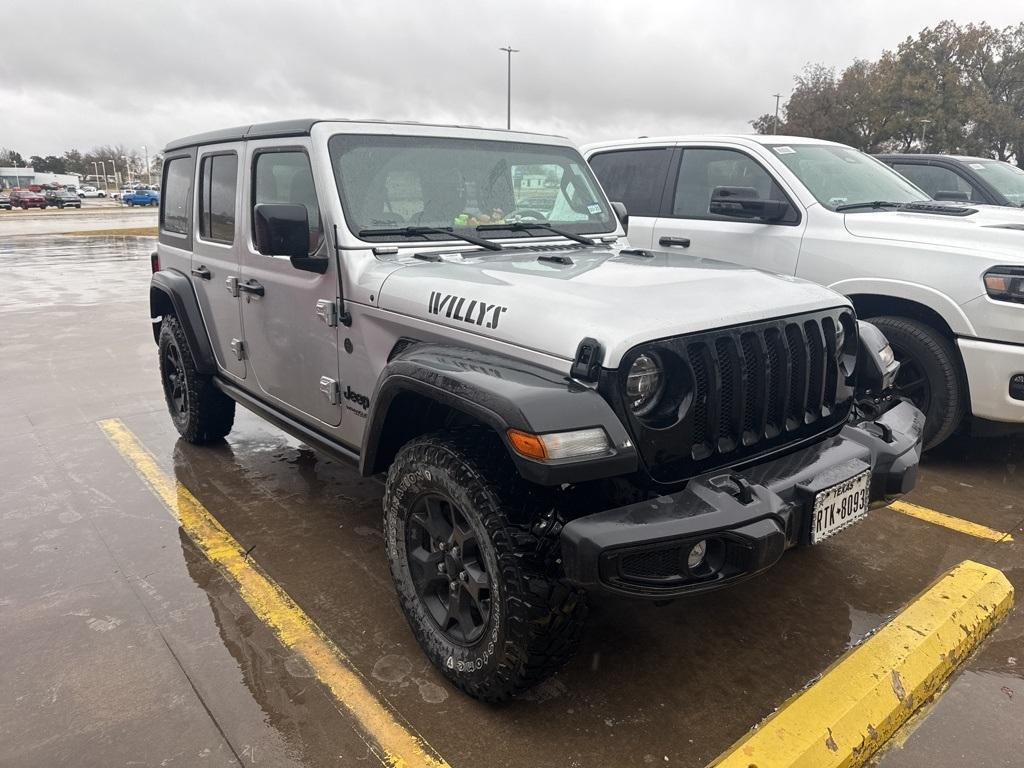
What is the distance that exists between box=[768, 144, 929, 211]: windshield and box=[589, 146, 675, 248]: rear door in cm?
87

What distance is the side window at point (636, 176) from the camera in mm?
5828

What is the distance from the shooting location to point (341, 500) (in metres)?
4.15

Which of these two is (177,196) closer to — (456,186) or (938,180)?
(456,186)

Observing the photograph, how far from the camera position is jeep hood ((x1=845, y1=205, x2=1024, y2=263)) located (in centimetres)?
419

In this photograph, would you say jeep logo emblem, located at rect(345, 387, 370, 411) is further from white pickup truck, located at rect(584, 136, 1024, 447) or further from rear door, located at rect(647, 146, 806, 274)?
white pickup truck, located at rect(584, 136, 1024, 447)

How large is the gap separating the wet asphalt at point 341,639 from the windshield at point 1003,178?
3.58 m

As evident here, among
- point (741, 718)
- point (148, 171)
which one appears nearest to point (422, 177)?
point (741, 718)

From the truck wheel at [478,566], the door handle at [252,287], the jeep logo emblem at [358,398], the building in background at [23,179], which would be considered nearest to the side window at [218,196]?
the door handle at [252,287]

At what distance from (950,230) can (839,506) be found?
2759 millimetres

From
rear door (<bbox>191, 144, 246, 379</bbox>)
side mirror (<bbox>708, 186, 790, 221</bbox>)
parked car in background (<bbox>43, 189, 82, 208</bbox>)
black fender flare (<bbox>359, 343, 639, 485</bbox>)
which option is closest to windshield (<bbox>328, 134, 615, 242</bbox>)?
black fender flare (<bbox>359, 343, 639, 485</bbox>)

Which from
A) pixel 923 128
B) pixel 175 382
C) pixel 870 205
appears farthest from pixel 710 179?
pixel 923 128

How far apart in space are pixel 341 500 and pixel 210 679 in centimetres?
156

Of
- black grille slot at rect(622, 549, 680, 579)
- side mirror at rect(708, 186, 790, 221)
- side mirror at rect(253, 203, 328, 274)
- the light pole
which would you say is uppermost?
the light pole

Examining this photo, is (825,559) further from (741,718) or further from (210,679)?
(210,679)
